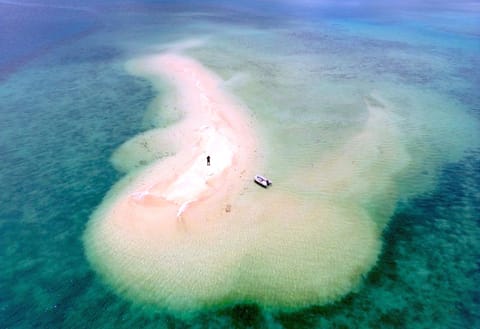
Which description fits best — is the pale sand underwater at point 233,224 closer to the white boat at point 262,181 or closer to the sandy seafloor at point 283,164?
the sandy seafloor at point 283,164

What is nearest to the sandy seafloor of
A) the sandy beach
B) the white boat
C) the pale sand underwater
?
the pale sand underwater

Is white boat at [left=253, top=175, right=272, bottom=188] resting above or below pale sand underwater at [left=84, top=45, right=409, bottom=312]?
above

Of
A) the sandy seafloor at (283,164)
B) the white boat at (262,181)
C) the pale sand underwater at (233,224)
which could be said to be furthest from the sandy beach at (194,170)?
the sandy seafloor at (283,164)

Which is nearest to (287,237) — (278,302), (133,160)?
(278,302)

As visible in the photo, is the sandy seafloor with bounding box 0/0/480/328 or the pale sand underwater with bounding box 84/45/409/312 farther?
the pale sand underwater with bounding box 84/45/409/312

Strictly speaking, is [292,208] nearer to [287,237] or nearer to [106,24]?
[287,237]

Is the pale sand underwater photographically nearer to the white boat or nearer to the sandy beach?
the sandy beach

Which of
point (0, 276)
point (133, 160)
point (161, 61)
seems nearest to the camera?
point (0, 276)

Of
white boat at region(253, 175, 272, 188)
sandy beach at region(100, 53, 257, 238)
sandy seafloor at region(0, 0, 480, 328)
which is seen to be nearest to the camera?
sandy seafloor at region(0, 0, 480, 328)
